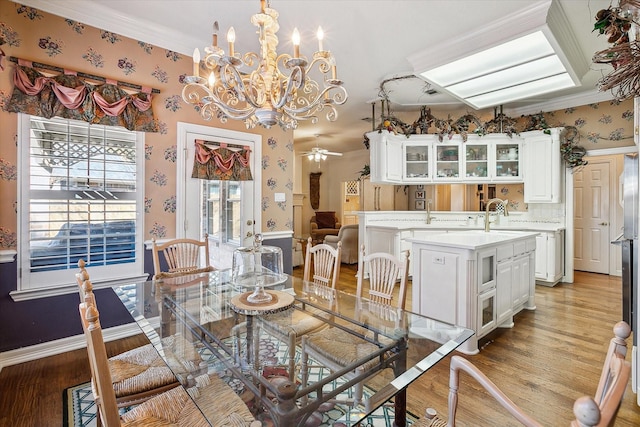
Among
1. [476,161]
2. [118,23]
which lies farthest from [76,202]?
[476,161]

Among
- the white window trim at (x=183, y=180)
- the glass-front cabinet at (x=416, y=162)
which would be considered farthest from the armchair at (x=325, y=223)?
the white window trim at (x=183, y=180)

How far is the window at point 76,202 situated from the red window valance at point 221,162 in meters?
0.55

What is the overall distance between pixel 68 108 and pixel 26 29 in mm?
633

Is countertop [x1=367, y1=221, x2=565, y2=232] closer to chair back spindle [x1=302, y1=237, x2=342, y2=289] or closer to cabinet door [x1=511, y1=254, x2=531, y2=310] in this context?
cabinet door [x1=511, y1=254, x2=531, y2=310]

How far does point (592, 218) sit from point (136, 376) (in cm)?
727

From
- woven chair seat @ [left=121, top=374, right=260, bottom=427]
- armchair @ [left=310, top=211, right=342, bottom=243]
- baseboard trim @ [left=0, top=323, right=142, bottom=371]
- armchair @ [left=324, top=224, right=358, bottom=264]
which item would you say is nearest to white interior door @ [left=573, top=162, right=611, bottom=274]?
armchair @ [left=324, top=224, right=358, bottom=264]

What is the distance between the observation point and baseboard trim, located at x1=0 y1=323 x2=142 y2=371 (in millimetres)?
2373

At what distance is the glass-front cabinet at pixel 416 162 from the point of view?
533 cm

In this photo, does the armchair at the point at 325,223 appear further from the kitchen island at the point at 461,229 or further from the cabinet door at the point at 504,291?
the cabinet door at the point at 504,291

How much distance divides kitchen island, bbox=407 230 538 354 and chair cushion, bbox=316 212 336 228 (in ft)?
21.1

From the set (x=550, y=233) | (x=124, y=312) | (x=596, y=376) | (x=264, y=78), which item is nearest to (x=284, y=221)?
(x=124, y=312)

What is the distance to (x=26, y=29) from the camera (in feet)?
7.98

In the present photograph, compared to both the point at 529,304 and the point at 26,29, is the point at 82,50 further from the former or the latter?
the point at 529,304

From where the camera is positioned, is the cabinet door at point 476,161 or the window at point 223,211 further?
the cabinet door at point 476,161
